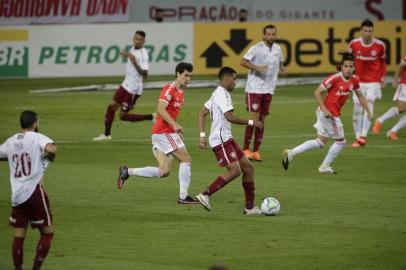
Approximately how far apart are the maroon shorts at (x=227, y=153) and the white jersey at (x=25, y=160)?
14.4 ft

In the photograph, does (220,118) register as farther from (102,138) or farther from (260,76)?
(102,138)

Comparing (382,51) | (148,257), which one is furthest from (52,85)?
(148,257)

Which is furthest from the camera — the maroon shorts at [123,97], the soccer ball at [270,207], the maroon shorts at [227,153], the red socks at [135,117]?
the red socks at [135,117]

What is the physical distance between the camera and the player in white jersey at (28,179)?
11.7 m

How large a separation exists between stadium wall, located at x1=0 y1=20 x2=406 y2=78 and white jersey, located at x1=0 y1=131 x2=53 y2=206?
24.4 metres

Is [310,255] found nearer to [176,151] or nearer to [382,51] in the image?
[176,151]

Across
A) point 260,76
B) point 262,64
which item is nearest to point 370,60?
point 262,64

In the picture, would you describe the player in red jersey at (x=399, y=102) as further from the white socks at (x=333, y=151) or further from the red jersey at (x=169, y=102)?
the red jersey at (x=169, y=102)

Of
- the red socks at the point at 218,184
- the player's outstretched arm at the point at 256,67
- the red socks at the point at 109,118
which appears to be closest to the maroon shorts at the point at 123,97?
the red socks at the point at 109,118

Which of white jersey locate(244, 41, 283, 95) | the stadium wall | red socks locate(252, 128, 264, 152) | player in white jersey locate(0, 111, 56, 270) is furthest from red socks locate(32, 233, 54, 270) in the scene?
the stadium wall

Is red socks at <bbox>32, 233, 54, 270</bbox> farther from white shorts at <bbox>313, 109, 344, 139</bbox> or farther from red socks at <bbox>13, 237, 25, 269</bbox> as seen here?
white shorts at <bbox>313, 109, 344, 139</bbox>

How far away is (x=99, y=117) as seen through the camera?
29141 mm

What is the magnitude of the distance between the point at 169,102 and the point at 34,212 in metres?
5.07

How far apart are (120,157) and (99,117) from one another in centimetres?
732
